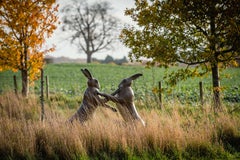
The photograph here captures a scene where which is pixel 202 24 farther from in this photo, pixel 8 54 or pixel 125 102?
pixel 8 54

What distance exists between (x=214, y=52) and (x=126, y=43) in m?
2.90

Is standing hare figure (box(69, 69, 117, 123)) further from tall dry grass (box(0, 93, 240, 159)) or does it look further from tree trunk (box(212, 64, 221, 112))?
tree trunk (box(212, 64, 221, 112))

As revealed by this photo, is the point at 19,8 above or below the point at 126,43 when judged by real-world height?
above

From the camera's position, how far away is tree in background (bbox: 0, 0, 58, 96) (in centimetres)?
1262

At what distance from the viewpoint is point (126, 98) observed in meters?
5.69

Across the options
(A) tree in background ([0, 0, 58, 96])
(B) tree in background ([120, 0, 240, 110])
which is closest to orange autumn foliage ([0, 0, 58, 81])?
(A) tree in background ([0, 0, 58, 96])

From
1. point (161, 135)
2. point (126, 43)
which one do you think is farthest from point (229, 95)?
point (161, 135)

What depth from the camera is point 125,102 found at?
574 centimetres

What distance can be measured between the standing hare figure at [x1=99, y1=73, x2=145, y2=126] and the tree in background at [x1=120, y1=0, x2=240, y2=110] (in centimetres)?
288

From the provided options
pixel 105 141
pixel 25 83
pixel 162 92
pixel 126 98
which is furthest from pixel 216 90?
pixel 25 83

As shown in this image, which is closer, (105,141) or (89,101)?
(105,141)

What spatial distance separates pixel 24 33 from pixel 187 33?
8.51m

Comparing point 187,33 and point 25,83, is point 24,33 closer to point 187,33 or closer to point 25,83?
point 25,83

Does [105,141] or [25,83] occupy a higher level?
[25,83]
